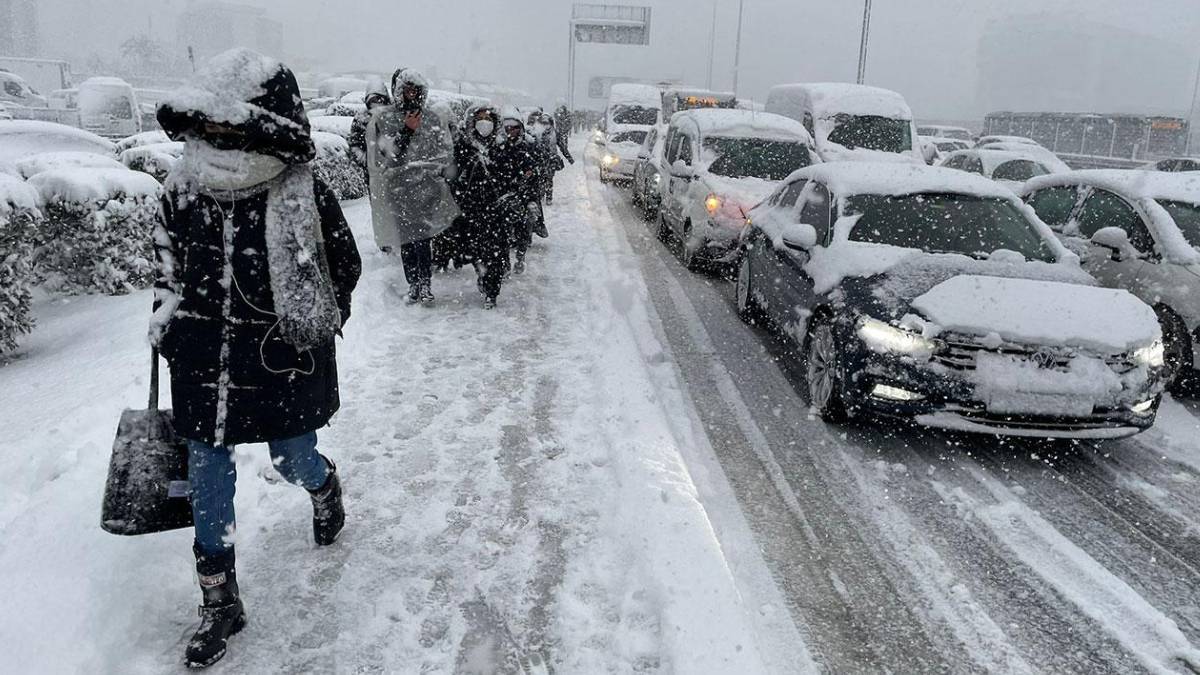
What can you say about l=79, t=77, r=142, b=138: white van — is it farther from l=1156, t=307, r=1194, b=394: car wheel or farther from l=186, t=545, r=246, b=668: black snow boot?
l=1156, t=307, r=1194, b=394: car wheel

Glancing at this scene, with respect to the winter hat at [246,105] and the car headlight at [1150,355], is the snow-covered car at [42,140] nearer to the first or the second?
the winter hat at [246,105]

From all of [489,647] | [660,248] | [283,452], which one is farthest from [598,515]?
[660,248]

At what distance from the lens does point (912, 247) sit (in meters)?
5.63

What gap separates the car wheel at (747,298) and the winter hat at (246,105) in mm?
5442

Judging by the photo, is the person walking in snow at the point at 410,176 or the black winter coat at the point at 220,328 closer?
the black winter coat at the point at 220,328

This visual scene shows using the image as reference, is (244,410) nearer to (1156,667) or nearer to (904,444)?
(1156,667)

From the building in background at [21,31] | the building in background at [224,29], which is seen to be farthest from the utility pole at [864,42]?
the building in background at [224,29]

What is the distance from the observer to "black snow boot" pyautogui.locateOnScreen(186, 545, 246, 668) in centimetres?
267

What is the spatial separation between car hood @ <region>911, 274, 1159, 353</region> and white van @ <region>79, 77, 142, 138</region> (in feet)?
77.8

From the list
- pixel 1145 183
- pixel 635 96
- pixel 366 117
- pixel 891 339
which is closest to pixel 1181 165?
pixel 635 96

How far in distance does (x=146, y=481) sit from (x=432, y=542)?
3.92 feet

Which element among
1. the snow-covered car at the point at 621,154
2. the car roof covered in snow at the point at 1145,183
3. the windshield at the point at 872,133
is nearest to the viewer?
the car roof covered in snow at the point at 1145,183

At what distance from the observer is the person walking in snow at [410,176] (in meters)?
7.19

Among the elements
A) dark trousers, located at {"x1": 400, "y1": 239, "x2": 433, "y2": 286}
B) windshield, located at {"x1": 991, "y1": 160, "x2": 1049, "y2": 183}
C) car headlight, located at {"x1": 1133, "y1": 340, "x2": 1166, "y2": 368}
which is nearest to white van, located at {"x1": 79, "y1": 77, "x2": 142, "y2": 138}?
dark trousers, located at {"x1": 400, "y1": 239, "x2": 433, "y2": 286}
